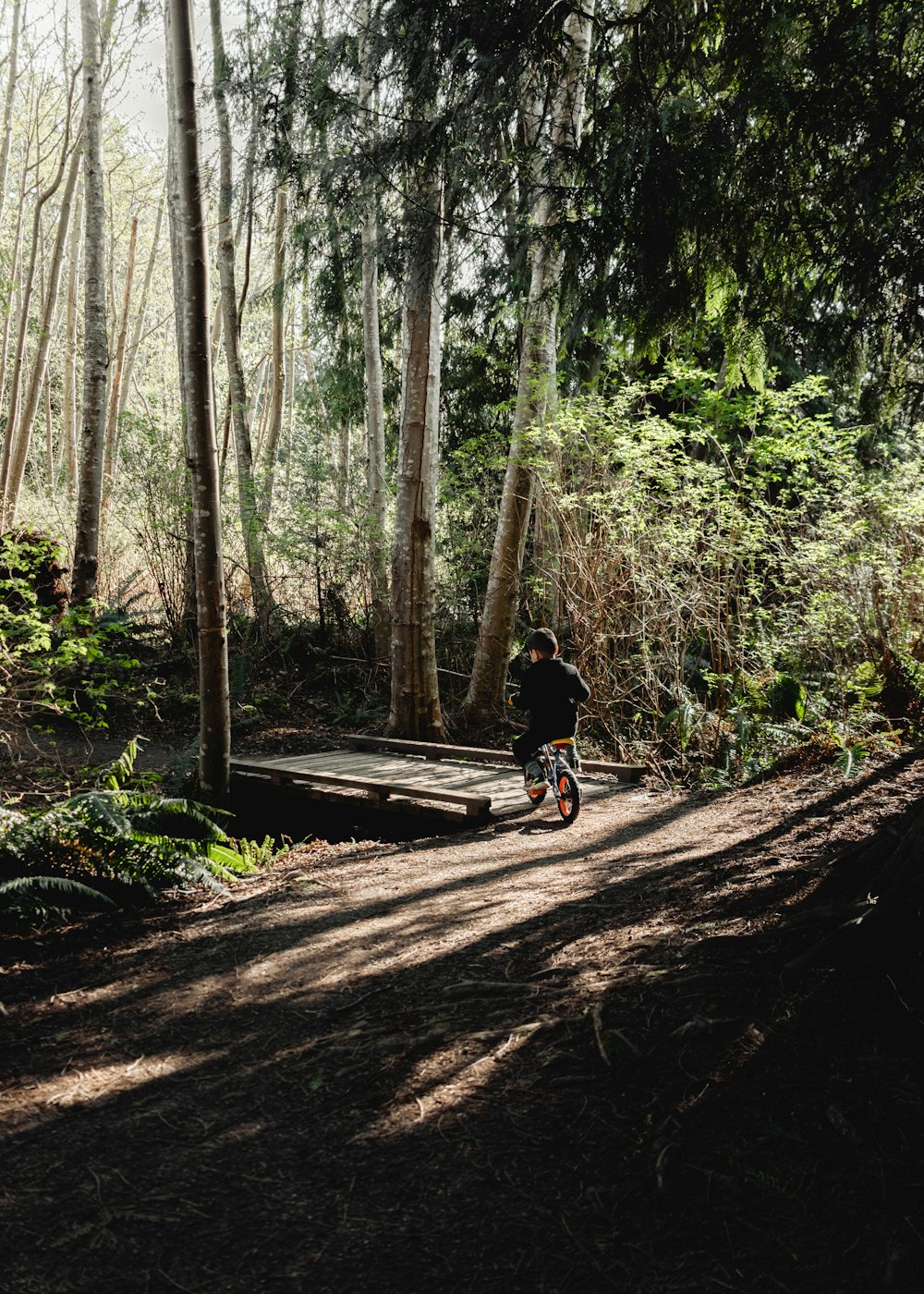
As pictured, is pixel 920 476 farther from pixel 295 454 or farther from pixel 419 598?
pixel 295 454

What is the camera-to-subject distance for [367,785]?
28.9ft

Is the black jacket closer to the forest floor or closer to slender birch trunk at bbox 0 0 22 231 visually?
the forest floor

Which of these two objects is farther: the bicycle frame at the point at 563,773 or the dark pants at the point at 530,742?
the dark pants at the point at 530,742

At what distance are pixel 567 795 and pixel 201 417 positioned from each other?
4319mm

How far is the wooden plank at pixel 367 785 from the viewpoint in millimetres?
7957

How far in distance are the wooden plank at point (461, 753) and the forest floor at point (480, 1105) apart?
163 inches

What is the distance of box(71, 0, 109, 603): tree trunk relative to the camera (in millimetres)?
12961

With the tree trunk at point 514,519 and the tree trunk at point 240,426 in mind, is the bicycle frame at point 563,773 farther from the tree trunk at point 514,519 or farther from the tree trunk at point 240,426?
the tree trunk at point 240,426

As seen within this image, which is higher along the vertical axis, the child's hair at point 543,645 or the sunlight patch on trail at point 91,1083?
the child's hair at point 543,645

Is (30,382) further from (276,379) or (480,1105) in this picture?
(480,1105)

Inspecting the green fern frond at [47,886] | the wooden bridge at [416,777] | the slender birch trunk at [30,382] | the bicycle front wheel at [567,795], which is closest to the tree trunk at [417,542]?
the wooden bridge at [416,777]

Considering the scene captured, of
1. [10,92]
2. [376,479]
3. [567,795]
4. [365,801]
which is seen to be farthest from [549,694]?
[10,92]

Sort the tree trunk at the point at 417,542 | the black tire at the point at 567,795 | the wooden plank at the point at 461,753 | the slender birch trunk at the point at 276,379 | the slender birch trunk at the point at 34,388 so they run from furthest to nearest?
the slender birch trunk at the point at 34,388, the slender birch trunk at the point at 276,379, the tree trunk at the point at 417,542, the wooden plank at the point at 461,753, the black tire at the point at 567,795

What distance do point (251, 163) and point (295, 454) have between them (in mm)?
11324
